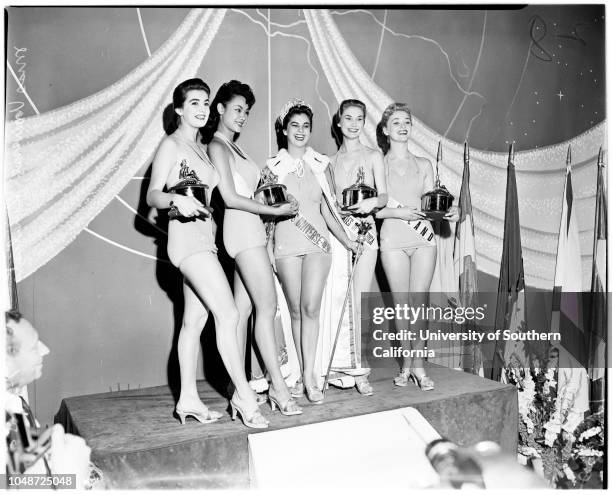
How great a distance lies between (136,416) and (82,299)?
0.73m

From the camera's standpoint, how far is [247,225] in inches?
108

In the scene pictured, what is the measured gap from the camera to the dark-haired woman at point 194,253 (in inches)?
98.1

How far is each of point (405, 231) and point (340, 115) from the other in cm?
72

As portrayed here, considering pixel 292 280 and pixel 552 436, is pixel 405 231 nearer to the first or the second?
pixel 292 280

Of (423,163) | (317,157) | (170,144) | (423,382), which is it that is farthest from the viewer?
(423,163)

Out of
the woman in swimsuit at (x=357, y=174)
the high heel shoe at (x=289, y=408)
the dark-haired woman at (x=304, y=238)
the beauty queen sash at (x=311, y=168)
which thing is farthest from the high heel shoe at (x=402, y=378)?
the beauty queen sash at (x=311, y=168)

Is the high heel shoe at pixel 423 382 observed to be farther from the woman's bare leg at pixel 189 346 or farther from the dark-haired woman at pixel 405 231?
the woman's bare leg at pixel 189 346

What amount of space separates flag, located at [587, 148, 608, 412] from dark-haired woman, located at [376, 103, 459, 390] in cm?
91

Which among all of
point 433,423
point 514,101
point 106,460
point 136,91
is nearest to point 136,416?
point 106,460

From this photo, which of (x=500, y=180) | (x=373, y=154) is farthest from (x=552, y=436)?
(x=373, y=154)

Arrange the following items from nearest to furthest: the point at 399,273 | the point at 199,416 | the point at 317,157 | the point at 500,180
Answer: the point at 199,416, the point at 317,157, the point at 399,273, the point at 500,180

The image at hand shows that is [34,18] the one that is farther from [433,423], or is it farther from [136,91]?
[433,423]

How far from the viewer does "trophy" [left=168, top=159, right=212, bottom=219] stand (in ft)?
7.91

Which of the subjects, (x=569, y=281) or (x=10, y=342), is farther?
(x=569, y=281)
